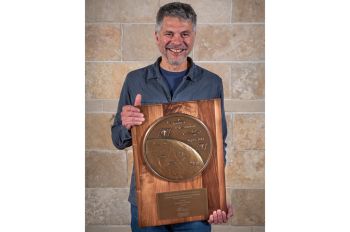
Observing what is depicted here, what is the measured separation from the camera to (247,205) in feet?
4.98

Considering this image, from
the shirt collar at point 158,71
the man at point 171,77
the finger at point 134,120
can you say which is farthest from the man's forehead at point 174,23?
the finger at point 134,120

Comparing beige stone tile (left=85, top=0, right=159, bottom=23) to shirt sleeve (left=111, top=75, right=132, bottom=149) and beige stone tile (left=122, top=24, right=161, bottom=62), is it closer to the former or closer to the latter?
beige stone tile (left=122, top=24, right=161, bottom=62)

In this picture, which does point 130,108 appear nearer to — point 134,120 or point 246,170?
point 134,120

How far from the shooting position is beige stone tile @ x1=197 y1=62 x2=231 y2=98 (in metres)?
1.51

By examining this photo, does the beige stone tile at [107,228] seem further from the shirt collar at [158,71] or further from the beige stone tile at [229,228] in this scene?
the shirt collar at [158,71]

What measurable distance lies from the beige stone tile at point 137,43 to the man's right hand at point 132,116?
0.17m

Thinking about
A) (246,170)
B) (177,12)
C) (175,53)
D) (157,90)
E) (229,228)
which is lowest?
(229,228)

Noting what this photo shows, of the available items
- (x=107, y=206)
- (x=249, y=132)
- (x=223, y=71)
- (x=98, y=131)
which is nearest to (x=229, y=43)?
(x=223, y=71)

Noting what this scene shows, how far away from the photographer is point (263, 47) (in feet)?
4.94

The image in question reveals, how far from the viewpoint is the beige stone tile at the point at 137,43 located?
1.51m

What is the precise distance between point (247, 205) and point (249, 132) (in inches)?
9.4
